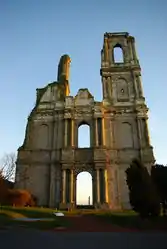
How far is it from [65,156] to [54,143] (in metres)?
2.78

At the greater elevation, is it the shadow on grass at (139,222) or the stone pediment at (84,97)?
the stone pediment at (84,97)

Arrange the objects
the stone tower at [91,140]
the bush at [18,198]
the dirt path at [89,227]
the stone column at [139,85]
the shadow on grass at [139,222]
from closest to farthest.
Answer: the dirt path at [89,227] → the shadow on grass at [139,222] → the bush at [18,198] → the stone tower at [91,140] → the stone column at [139,85]

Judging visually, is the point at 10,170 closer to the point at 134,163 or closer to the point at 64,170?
the point at 64,170

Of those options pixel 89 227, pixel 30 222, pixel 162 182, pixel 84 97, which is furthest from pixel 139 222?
pixel 84 97

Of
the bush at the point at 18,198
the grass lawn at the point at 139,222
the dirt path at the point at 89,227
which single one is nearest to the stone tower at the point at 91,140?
the bush at the point at 18,198

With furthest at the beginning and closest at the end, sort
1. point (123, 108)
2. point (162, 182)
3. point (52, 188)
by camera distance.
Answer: point (123, 108)
point (52, 188)
point (162, 182)

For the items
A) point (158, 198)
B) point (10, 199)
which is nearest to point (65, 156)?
point (10, 199)

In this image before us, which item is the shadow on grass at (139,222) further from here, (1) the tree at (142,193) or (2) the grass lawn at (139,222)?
(1) the tree at (142,193)

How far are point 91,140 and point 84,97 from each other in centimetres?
714

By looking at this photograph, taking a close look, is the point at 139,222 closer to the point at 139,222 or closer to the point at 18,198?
the point at 139,222

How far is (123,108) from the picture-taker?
33406 millimetres

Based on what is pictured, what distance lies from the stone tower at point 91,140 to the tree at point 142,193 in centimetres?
1034

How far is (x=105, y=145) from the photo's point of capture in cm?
3022

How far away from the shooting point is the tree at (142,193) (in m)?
16.2
